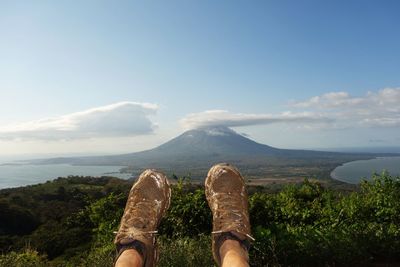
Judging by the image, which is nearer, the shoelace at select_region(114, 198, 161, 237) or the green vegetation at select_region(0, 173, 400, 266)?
the shoelace at select_region(114, 198, 161, 237)

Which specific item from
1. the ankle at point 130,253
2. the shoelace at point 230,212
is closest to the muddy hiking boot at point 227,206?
the shoelace at point 230,212

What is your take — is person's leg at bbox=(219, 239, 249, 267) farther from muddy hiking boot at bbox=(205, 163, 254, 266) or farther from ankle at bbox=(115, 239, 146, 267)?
ankle at bbox=(115, 239, 146, 267)

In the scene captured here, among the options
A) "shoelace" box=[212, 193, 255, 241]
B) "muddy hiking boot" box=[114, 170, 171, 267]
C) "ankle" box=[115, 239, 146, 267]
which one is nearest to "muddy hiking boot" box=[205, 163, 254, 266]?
"shoelace" box=[212, 193, 255, 241]

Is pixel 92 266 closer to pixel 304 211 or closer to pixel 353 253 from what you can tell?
pixel 353 253

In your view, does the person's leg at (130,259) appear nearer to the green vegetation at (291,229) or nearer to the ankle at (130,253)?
the ankle at (130,253)

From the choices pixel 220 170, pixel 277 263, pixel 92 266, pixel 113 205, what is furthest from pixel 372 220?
pixel 113 205

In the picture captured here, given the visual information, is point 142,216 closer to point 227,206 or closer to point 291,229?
point 227,206

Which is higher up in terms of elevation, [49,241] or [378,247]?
[378,247]
